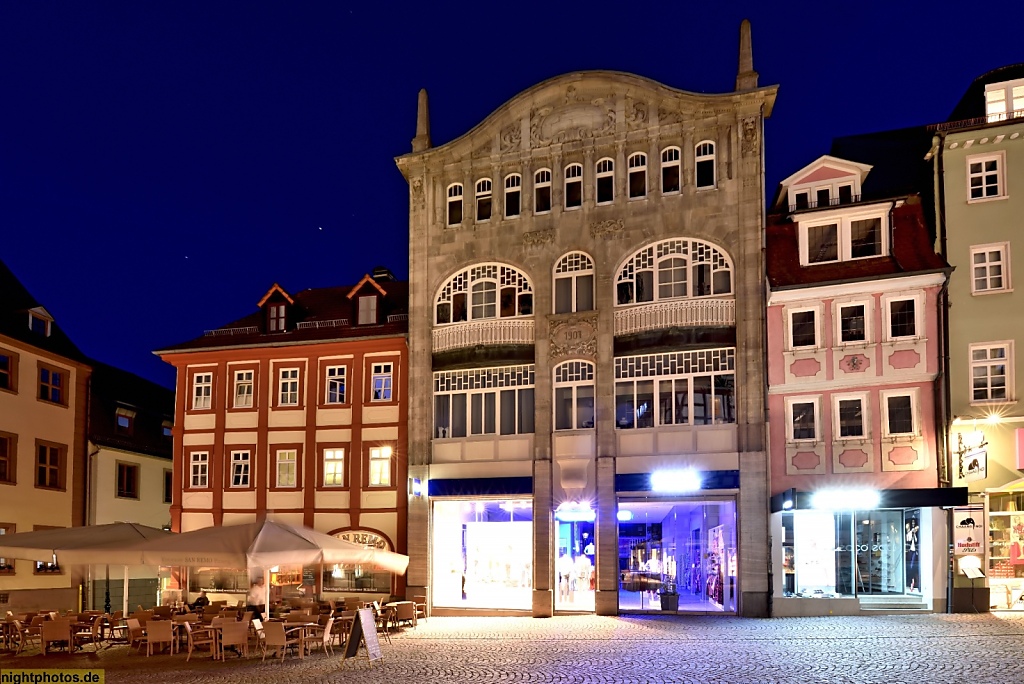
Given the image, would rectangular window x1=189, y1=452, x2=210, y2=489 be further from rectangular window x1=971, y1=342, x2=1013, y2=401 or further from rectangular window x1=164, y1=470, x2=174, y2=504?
rectangular window x1=971, y1=342, x2=1013, y2=401

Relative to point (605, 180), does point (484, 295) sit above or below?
below

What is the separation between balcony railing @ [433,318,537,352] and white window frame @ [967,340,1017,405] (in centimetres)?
1189

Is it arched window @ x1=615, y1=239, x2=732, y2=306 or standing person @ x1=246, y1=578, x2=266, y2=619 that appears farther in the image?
arched window @ x1=615, y1=239, x2=732, y2=306

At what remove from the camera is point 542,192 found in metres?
31.4

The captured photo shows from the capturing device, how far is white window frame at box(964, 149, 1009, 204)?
27.5m

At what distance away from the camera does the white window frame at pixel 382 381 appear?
3334cm

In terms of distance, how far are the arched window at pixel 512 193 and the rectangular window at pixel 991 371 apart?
44.5 feet

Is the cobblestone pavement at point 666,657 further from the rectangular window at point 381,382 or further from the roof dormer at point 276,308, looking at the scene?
the roof dormer at point 276,308

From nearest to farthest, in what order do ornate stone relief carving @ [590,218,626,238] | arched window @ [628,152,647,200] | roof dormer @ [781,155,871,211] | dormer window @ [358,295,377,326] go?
1. roof dormer @ [781,155,871,211]
2. ornate stone relief carving @ [590,218,626,238]
3. arched window @ [628,152,647,200]
4. dormer window @ [358,295,377,326]

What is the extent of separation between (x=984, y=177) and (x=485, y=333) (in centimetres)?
1452

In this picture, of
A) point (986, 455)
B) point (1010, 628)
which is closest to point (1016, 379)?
point (986, 455)

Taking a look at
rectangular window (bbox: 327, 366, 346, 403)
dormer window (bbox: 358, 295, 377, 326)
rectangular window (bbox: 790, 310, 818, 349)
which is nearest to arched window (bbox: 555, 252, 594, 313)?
rectangular window (bbox: 790, 310, 818, 349)

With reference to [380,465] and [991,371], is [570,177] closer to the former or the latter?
[380,465]

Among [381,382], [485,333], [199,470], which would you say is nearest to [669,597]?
[485,333]
